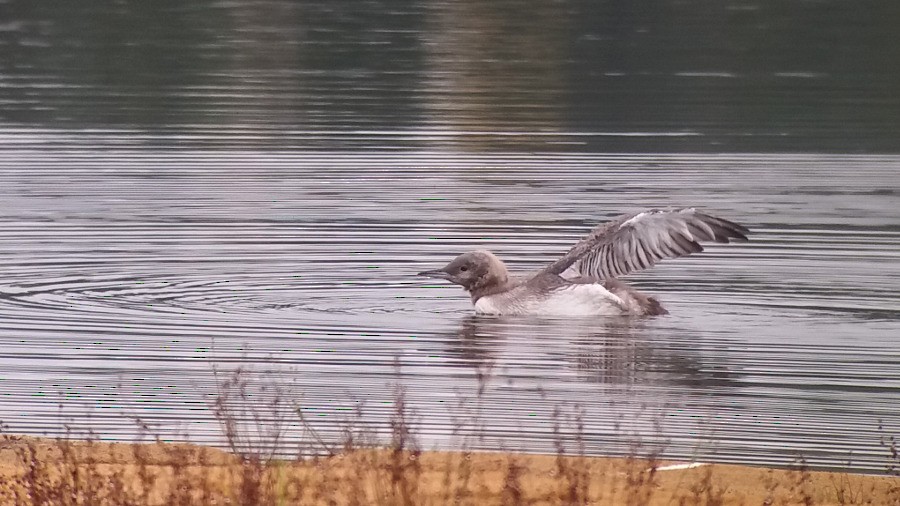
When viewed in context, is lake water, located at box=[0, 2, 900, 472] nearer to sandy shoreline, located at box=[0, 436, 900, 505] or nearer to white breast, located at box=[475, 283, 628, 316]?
white breast, located at box=[475, 283, 628, 316]

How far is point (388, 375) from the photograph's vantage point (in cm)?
1191

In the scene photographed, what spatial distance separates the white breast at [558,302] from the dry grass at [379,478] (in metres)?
4.26

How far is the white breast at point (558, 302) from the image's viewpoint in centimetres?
1420

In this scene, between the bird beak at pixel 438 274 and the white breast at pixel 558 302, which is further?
the bird beak at pixel 438 274

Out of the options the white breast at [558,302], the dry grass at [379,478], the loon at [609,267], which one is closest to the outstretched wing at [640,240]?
the loon at [609,267]

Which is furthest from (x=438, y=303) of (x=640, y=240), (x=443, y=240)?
(x=443, y=240)

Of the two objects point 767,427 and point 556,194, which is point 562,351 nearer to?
point 767,427

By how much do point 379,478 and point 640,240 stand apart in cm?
631

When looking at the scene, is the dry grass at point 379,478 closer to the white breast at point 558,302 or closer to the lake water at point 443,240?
the lake water at point 443,240

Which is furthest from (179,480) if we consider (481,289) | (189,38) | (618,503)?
(189,38)

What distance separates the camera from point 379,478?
840 cm

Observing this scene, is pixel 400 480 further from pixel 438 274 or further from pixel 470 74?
pixel 470 74

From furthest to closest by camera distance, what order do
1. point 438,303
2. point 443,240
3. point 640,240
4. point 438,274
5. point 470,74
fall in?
point 470,74, point 443,240, point 438,303, point 438,274, point 640,240

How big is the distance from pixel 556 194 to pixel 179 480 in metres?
11.7
